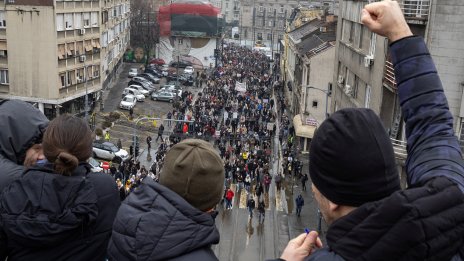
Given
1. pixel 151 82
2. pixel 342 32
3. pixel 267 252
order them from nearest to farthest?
pixel 267 252
pixel 342 32
pixel 151 82

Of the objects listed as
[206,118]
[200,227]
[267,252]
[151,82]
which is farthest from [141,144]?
[200,227]

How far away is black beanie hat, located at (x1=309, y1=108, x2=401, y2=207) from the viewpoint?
2340 millimetres

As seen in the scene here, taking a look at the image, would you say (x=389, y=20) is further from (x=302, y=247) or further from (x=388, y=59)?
(x=388, y=59)

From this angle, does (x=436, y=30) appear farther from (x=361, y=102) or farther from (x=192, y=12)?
(x=192, y=12)

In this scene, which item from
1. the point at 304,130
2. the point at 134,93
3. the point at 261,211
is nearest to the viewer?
the point at 261,211

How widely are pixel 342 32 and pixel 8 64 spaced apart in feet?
82.1

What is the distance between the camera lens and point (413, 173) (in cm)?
271

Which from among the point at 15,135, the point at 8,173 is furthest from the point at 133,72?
the point at 8,173

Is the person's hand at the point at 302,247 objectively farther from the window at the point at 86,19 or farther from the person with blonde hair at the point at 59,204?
the window at the point at 86,19

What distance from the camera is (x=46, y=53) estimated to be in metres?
40.3

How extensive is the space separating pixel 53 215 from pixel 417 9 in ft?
54.9

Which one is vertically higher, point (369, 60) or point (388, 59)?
point (388, 59)

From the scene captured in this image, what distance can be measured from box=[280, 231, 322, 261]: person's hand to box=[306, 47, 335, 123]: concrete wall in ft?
124

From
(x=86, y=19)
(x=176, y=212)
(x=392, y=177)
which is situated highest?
(x=392, y=177)
